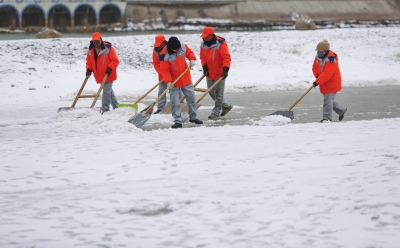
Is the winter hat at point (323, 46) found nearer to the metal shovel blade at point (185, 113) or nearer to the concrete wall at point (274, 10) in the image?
the metal shovel blade at point (185, 113)

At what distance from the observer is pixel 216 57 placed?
437 inches

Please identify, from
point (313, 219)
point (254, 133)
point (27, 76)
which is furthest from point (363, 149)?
point (27, 76)

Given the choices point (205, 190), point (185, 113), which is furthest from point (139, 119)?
point (205, 190)

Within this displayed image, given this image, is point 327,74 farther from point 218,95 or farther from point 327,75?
point 218,95

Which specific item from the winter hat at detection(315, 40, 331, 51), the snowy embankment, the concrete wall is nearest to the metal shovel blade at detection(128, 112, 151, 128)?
the snowy embankment

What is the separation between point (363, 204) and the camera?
541 centimetres

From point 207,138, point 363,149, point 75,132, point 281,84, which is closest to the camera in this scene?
point 363,149

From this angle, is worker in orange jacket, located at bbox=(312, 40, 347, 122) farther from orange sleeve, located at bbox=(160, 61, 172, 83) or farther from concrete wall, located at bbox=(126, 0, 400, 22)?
concrete wall, located at bbox=(126, 0, 400, 22)

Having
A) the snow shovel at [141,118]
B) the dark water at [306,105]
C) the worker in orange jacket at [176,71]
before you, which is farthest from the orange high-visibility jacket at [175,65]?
the dark water at [306,105]

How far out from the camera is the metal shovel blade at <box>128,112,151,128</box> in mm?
10070

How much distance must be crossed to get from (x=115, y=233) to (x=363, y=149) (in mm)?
3624

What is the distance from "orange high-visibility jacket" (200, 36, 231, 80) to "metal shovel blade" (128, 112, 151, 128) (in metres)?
1.50

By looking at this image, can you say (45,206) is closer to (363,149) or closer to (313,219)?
(313,219)

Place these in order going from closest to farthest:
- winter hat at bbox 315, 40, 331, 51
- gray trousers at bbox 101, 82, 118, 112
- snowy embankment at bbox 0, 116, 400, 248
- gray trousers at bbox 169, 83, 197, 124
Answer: snowy embankment at bbox 0, 116, 400, 248 < winter hat at bbox 315, 40, 331, 51 < gray trousers at bbox 169, 83, 197, 124 < gray trousers at bbox 101, 82, 118, 112
